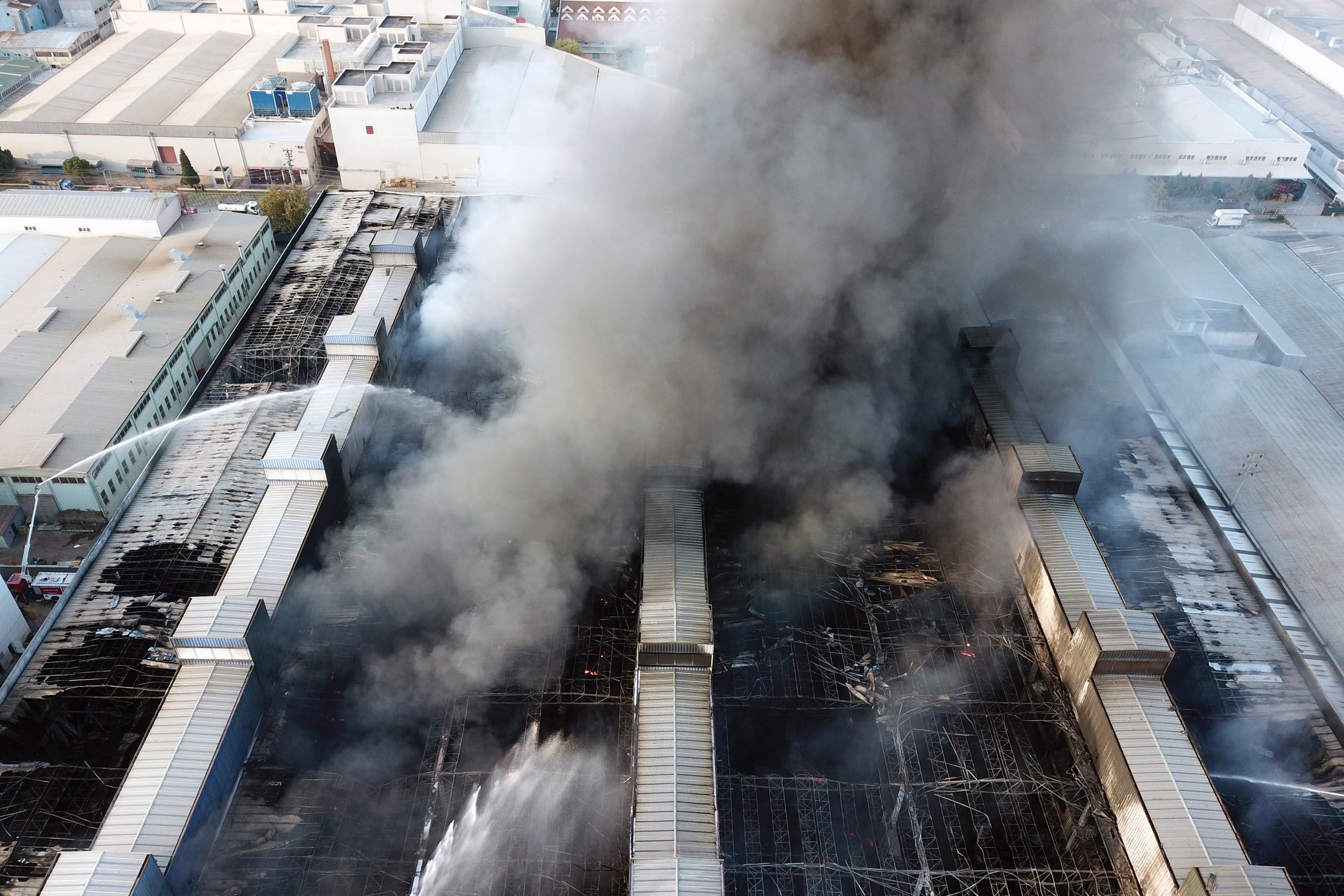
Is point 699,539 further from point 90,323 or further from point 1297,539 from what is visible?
point 90,323

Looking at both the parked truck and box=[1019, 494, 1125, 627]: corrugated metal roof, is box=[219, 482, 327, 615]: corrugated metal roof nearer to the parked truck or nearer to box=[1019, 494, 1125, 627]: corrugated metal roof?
box=[1019, 494, 1125, 627]: corrugated metal roof

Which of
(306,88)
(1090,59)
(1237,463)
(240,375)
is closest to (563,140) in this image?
(306,88)

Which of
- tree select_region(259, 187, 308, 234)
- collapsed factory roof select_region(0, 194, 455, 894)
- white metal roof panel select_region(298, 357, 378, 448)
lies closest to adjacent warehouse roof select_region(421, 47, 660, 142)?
tree select_region(259, 187, 308, 234)

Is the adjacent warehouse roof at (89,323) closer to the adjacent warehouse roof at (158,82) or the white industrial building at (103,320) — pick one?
the white industrial building at (103,320)

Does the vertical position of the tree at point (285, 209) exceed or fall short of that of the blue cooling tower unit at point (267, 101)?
it falls short

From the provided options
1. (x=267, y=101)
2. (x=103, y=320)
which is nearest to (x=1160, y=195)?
(x=267, y=101)

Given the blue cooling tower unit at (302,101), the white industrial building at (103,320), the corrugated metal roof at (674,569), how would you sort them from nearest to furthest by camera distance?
the corrugated metal roof at (674,569) → the white industrial building at (103,320) → the blue cooling tower unit at (302,101)

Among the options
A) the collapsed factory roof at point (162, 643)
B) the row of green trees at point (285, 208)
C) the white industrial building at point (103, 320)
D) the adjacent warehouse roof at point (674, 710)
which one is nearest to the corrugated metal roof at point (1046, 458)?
the adjacent warehouse roof at point (674, 710)
